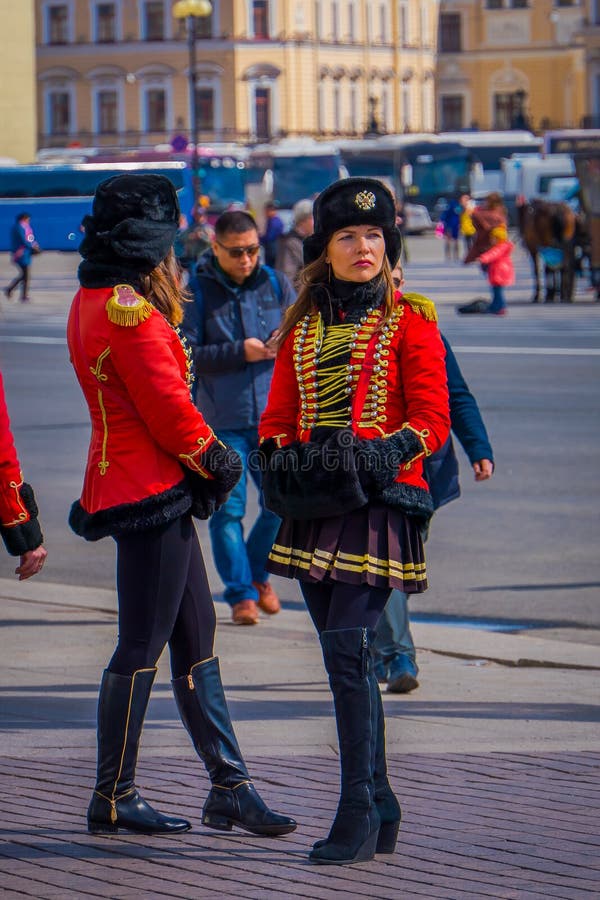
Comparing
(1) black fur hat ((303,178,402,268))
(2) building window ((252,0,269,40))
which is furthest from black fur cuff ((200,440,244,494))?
(2) building window ((252,0,269,40))

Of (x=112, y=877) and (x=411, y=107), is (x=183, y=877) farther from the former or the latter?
(x=411, y=107)

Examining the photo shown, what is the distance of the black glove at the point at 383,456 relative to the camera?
4.57m

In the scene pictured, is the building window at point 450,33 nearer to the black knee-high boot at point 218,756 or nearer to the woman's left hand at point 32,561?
the black knee-high boot at point 218,756

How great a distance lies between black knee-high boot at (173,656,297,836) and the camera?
484 cm

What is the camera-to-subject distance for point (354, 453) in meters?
4.59

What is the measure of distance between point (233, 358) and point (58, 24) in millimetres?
98868

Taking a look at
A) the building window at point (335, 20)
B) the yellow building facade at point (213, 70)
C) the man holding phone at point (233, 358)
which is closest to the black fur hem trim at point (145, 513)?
the man holding phone at point (233, 358)

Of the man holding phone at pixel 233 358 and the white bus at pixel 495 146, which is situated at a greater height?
the white bus at pixel 495 146

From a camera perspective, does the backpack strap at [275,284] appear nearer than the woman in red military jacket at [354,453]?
No

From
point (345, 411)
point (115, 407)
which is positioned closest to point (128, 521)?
point (115, 407)

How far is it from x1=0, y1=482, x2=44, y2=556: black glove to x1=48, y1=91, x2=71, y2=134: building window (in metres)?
101

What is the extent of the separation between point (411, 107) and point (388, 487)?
106 metres

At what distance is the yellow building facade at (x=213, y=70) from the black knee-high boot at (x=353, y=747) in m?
95.8

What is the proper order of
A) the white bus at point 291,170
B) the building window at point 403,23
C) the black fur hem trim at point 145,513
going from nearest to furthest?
1. the black fur hem trim at point 145,513
2. the white bus at point 291,170
3. the building window at point 403,23
